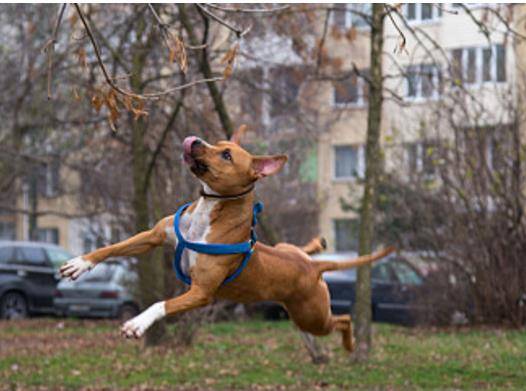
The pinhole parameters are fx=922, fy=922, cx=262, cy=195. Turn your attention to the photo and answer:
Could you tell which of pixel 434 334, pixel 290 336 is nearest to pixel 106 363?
pixel 290 336

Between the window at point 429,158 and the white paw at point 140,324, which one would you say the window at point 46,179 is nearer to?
the window at point 429,158

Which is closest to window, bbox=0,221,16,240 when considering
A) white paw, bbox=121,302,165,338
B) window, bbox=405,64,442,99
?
window, bbox=405,64,442,99

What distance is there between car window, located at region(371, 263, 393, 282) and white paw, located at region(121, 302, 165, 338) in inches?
561

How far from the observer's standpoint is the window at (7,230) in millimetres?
49441

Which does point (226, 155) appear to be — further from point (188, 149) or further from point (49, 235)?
point (49, 235)

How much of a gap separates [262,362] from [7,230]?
40.0 m

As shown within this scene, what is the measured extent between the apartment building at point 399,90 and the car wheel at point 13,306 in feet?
28.3

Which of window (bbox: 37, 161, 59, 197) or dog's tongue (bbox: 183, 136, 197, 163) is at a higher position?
window (bbox: 37, 161, 59, 197)

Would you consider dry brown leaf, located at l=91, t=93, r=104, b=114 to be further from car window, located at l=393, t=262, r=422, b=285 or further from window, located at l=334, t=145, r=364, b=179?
window, located at l=334, t=145, r=364, b=179

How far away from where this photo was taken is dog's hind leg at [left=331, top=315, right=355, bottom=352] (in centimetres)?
640

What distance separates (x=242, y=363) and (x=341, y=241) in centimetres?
2572

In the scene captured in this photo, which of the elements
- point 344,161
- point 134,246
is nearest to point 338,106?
point 134,246

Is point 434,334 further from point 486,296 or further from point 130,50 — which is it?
point 130,50

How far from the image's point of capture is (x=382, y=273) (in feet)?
62.2
